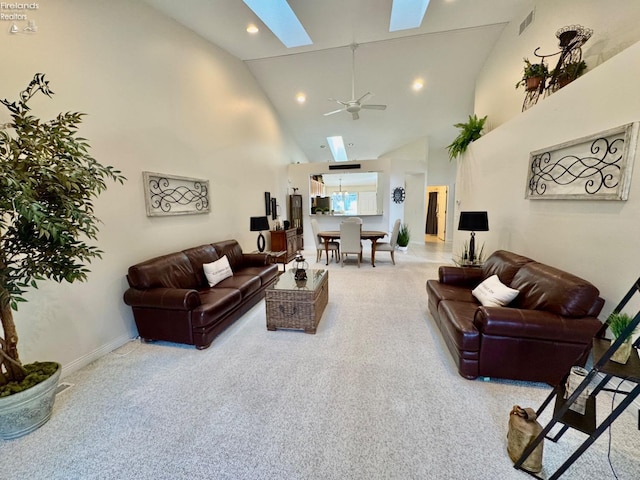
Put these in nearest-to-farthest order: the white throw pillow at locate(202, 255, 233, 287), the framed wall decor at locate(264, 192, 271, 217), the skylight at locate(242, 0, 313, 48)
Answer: the white throw pillow at locate(202, 255, 233, 287)
the skylight at locate(242, 0, 313, 48)
the framed wall decor at locate(264, 192, 271, 217)

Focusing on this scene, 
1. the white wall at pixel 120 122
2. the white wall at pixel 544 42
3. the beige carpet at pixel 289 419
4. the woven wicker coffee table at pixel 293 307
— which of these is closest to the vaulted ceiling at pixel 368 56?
the white wall at pixel 544 42

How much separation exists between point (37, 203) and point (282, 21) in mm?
4299

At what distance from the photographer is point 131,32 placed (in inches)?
112

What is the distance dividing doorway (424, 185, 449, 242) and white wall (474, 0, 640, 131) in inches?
200

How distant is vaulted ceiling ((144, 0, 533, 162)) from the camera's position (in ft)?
12.2

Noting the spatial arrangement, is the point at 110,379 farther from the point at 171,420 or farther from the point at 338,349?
the point at 338,349

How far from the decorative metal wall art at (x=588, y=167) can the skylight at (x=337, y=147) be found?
632 cm

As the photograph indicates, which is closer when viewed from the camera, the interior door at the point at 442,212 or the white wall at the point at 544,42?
the white wall at the point at 544,42

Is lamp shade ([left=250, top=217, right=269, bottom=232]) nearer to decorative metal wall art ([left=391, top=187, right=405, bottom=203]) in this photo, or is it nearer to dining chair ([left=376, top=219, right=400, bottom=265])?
dining chair ([left=376, top=219, right=400, bottom=265])

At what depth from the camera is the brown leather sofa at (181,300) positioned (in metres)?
2.54

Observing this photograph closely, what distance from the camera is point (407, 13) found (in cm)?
393

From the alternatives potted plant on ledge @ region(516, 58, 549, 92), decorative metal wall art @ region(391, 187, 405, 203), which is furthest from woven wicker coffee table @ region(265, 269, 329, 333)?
decorative metal wall art @ region(391, 187, 405, 203)

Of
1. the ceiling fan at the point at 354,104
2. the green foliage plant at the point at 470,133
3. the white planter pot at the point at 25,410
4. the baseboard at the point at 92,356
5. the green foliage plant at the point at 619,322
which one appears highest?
the ceiling fan at the point at 354,104

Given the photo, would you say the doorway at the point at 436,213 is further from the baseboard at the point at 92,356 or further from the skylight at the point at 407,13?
Answer: the baseboard at the point at 92,356
